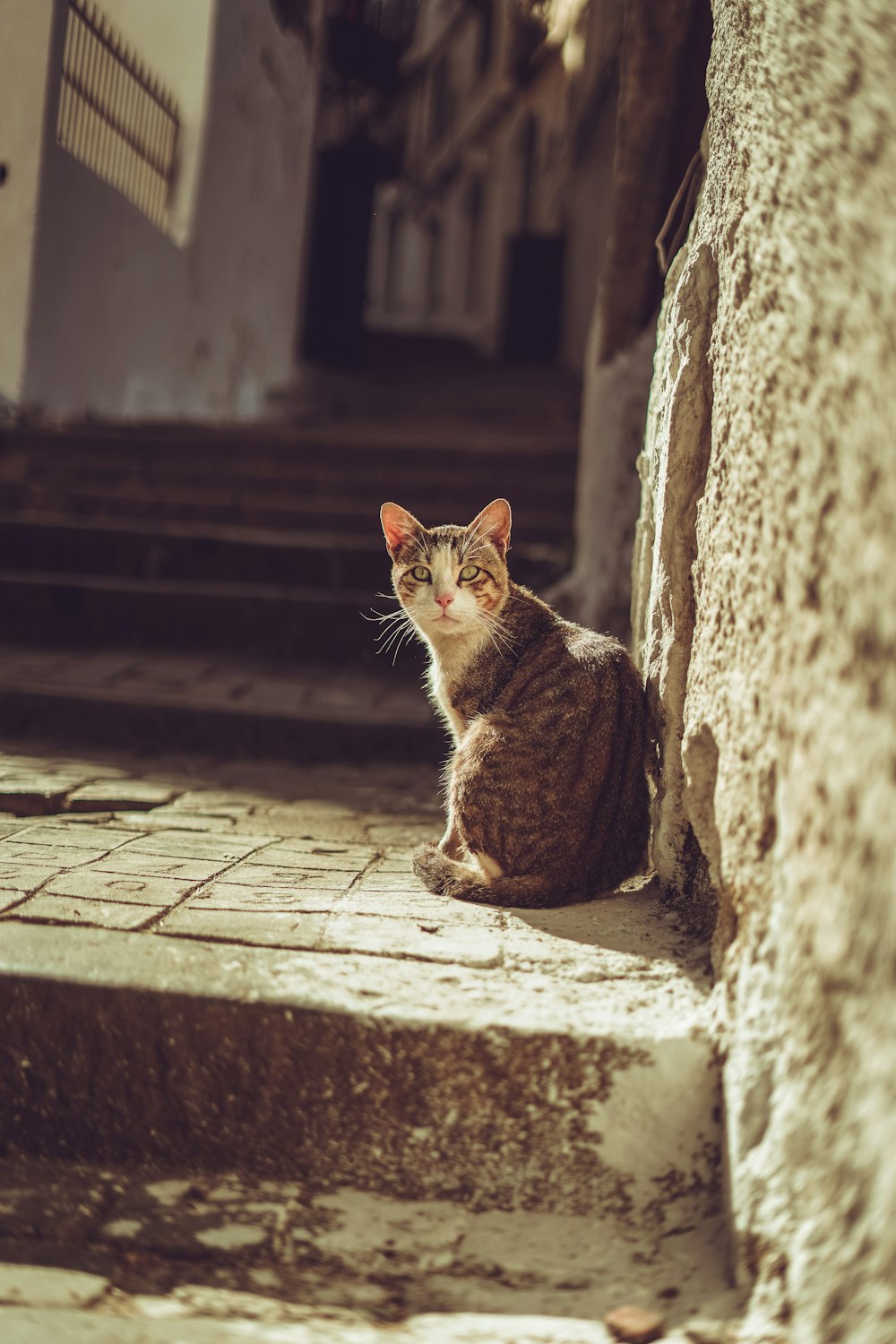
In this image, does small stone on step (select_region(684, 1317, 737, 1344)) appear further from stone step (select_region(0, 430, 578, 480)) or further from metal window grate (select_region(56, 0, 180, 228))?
metal window grate (select_region(56, 0, 180, 228))

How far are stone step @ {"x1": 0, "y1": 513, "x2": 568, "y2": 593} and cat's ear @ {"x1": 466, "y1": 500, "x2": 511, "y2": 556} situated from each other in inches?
93.1

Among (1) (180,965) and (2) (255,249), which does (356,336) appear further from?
(1) (180,965)

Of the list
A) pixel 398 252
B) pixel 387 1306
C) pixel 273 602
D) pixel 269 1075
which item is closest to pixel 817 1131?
pixel 387 1306

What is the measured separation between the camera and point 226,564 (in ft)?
16.9

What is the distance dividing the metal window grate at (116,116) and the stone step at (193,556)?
3019 millimetres

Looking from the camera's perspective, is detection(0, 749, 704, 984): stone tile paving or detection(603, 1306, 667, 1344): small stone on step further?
detection(0, 749, 704, 984): stone tile paving

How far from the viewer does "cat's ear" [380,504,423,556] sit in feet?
8.99

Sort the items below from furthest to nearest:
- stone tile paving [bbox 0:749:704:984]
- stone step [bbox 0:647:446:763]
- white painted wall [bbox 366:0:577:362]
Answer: white painted wall [bbox 366:0:577:362]
stone step [bbox 0:647:446:763]
stone tile paving [bbox 0:749:704:984]

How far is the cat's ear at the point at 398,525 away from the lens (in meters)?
2.74

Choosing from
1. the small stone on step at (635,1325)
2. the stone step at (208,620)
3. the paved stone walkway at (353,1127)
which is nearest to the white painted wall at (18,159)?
the stone step at (208,620)

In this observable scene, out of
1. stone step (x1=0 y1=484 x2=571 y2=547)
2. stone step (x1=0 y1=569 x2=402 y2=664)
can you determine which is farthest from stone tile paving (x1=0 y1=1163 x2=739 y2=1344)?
stone step (x1=0 y1=484 x2=571 y2=547)

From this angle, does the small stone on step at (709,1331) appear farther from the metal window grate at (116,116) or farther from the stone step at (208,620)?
the metal window grate at (116,116)

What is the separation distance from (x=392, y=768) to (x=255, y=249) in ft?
28.6

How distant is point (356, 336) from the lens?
12570 millimetres
